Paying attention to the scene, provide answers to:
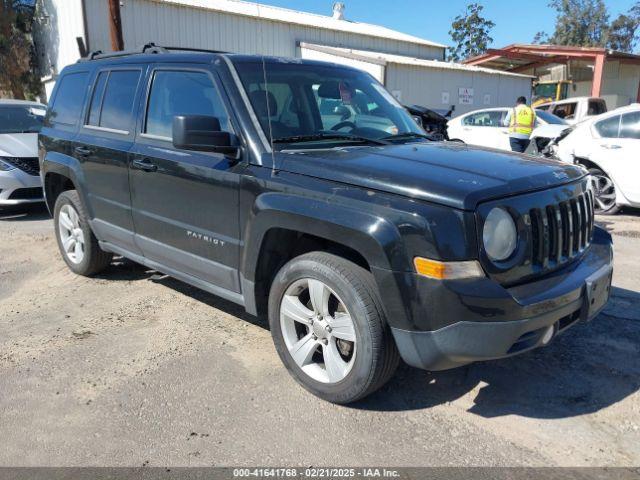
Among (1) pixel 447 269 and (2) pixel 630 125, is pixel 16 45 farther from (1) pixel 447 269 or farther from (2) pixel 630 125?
(1) pixel 447 269

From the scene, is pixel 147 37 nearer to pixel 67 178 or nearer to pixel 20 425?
pixel 67 178

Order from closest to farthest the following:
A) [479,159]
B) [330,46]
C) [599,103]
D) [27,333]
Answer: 1. [479,159]
2. [27,333]
3. [599,103]
4. [330,46]

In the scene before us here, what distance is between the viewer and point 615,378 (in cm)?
333

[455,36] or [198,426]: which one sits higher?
[455,36]

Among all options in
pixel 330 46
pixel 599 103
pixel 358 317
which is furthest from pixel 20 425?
pixel 330 46

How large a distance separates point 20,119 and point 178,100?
22.8ft

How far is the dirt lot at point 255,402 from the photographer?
8.80 ft

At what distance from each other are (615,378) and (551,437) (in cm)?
86

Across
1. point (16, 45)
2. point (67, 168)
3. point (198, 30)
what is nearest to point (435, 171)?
point (67, 168)

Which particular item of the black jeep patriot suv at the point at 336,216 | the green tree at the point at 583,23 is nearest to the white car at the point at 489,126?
the black jeep patriot suv at the point at 336,216

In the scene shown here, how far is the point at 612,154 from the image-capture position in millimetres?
7898

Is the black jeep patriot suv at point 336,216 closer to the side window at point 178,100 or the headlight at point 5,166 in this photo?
the side window at point 178,100

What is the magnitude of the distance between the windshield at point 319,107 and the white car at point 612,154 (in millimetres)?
4994

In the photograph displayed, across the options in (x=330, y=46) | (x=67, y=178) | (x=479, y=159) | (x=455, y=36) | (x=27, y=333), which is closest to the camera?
(x=479, y=159)
